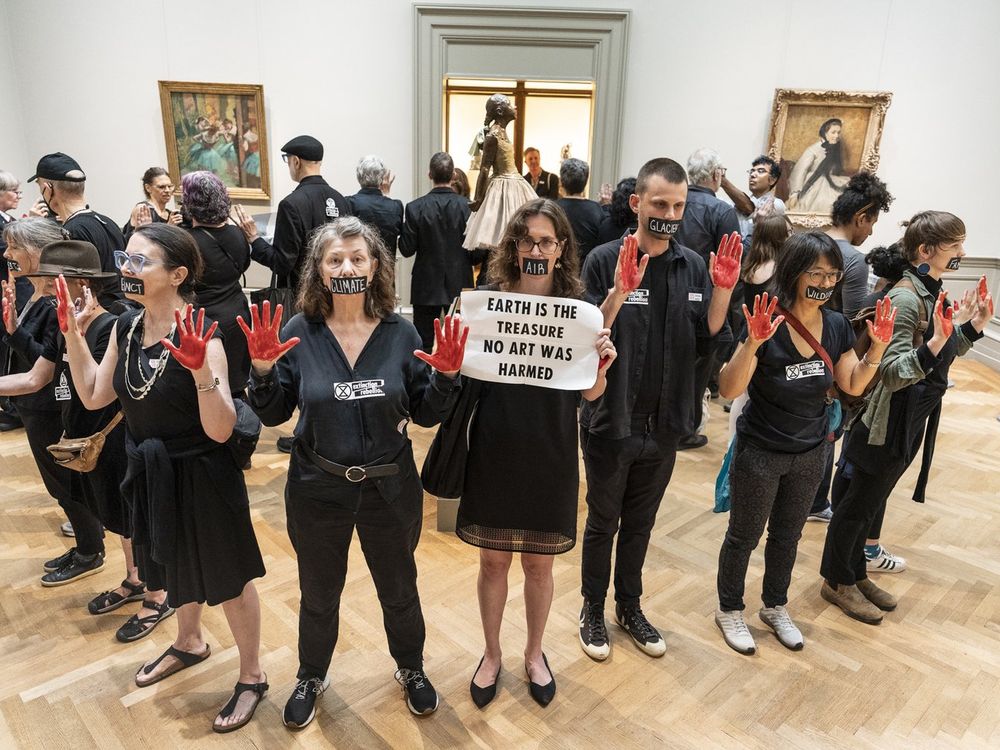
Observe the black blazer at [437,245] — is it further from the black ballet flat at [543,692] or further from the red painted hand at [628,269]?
the black ballet flat at [543,692]

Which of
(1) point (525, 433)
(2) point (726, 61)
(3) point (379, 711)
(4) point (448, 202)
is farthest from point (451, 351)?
(2) point (726, 61)

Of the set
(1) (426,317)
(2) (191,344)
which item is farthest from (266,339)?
(1) (426,317)

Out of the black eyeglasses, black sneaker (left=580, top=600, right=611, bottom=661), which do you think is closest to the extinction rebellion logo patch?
the black eyeglasses

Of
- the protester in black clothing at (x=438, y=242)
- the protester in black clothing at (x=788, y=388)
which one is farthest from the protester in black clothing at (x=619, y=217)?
the protester in black clothing at (x=788, y=388)

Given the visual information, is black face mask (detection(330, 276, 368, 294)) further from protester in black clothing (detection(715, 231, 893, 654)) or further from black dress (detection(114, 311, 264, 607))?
protester in black clothing (detection(715, 231, 893, 654))

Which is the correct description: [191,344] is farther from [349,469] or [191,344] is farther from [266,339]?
[349,469]

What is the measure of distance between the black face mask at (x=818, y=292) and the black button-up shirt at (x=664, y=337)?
15.1 inches

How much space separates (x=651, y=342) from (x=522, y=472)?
0.76 meters

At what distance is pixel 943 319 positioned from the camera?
2961 mm

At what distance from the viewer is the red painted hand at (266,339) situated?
2.06 metres

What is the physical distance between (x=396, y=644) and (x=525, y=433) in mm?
1025

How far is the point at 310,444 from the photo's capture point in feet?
7.79

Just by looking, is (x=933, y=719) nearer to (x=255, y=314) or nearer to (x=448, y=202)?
(x=255, y=314)

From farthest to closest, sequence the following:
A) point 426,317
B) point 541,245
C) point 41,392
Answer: point 426,317 → point 41,392 → point 541,245
